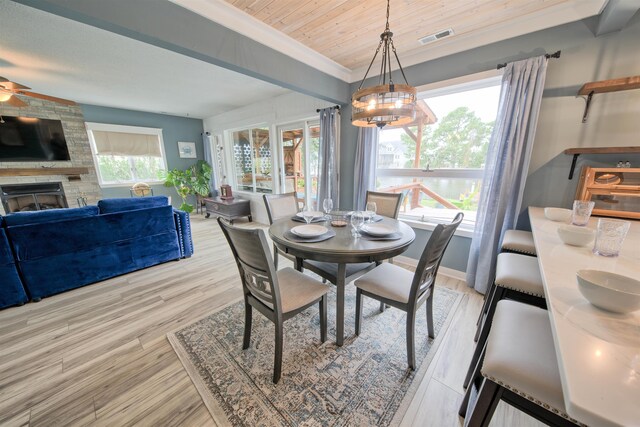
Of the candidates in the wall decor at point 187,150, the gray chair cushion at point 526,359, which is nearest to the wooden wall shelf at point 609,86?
the gray chair cushion at point 526,359

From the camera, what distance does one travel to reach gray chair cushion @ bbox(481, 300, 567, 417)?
2.14ft

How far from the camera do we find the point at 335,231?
68.7 inches

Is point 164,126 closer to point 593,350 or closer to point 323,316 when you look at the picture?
point 323,316

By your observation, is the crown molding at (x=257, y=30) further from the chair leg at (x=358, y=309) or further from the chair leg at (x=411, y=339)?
the chair leg at (x=411, y=339)

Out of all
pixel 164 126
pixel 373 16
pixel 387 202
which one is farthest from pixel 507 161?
pixel 164 126

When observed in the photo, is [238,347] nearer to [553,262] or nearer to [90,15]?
[553,262]

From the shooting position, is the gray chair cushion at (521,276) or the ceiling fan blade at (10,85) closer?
the gray chair cushion at (521,276)

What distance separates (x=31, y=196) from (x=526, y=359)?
23.3ft

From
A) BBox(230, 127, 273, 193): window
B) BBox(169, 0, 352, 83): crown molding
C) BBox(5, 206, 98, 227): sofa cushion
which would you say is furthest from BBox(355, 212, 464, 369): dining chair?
BBox(230, 127, 273, 193): window

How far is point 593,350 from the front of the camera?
0.51m

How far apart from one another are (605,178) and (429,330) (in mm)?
1725

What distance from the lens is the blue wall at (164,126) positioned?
479cm

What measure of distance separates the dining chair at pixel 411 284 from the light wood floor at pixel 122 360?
29 cm

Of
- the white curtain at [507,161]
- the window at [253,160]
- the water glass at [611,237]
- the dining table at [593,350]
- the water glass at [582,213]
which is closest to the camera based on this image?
the dining table at [593,350]
